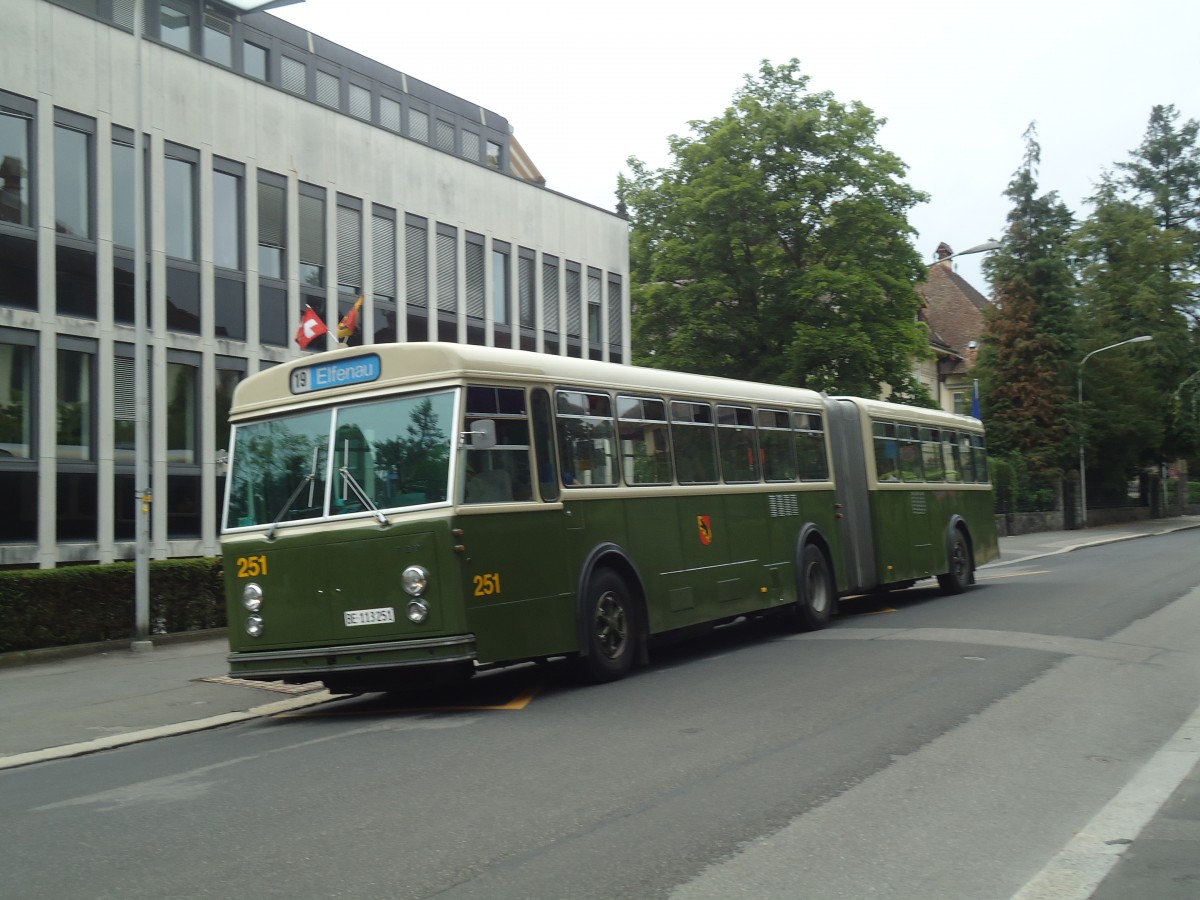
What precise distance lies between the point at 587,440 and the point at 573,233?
23869 mm

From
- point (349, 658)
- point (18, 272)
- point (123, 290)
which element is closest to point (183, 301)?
point (123, 290)

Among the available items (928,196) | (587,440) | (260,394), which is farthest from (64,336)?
(928,196)

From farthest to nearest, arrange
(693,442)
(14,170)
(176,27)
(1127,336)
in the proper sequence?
(1127,336) < (176,27) < (14,170) < (693,442)

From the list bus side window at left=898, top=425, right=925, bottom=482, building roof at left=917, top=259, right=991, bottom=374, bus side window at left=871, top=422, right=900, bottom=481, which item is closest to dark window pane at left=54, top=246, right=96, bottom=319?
bus side window at left=871, top=422, right=900, bottom=481

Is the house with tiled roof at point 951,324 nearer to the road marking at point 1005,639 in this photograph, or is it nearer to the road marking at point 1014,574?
the road marking at point 1014,574

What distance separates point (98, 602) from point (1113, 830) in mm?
14207

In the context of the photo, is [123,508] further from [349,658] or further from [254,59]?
[254,59]

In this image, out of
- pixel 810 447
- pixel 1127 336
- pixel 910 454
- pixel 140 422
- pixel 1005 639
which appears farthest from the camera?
pixel 1127 336

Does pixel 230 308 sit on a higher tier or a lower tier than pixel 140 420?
higher

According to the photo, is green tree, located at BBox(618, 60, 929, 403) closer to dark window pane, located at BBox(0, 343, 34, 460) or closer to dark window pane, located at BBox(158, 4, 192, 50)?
dark window pane, located at BBox(158, 4, 192, 50)

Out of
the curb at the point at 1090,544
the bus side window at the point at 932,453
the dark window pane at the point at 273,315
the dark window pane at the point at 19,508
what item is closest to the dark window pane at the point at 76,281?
the dark window pane at the point at 19,508

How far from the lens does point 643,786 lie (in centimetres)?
741

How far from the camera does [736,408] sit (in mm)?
15758

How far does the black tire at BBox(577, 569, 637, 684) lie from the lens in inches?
467
